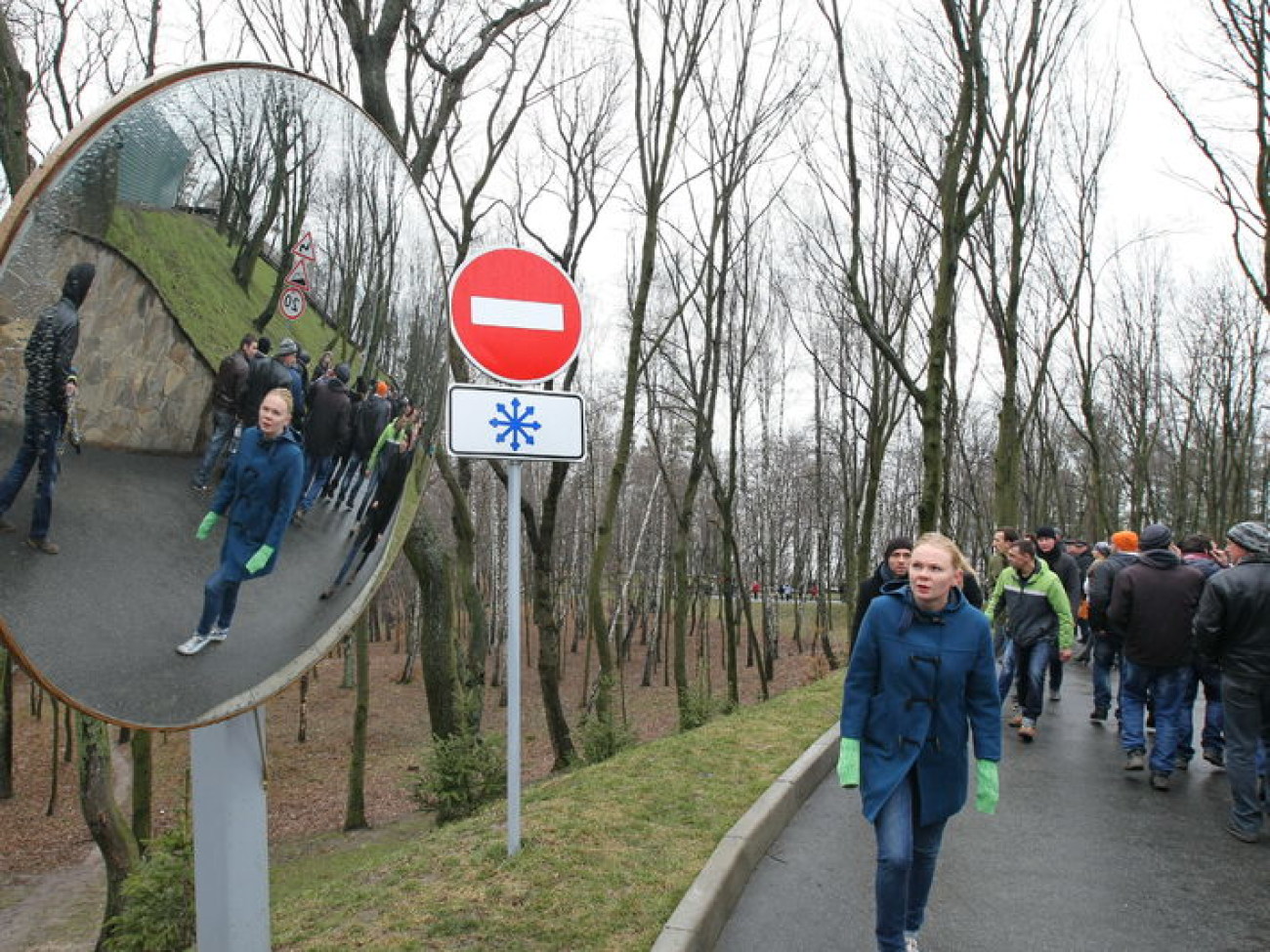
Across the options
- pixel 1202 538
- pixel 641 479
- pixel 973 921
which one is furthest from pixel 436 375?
pixel 641 479

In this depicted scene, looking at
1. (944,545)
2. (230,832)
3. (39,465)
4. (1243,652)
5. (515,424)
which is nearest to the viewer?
(39,465)

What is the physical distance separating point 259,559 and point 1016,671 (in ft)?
27.9

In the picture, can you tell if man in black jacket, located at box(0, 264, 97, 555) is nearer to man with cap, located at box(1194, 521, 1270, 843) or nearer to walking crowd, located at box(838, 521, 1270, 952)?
walking crowd, located at box(838, 521, 1270, 952)

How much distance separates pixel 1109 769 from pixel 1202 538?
9.48 ft

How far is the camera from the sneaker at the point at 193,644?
163cm

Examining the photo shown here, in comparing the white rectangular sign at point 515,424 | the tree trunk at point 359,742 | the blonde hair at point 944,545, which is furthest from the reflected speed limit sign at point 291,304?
the tree trunk at point 359,742

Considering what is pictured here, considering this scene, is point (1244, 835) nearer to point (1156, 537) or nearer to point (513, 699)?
point (1156, 537)

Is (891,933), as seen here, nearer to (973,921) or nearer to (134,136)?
(973,921)

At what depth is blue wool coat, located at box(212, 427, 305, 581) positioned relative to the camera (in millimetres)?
1642

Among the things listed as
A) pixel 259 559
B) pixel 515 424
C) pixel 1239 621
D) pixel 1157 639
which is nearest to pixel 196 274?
pixel 259 559

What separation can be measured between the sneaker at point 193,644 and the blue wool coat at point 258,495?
12 cm

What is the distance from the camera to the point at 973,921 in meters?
4.28

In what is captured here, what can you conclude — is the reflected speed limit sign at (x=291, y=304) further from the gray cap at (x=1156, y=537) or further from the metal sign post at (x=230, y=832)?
the gray cap at (x=1156, y=537)

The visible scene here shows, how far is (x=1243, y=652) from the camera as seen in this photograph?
226 inches
